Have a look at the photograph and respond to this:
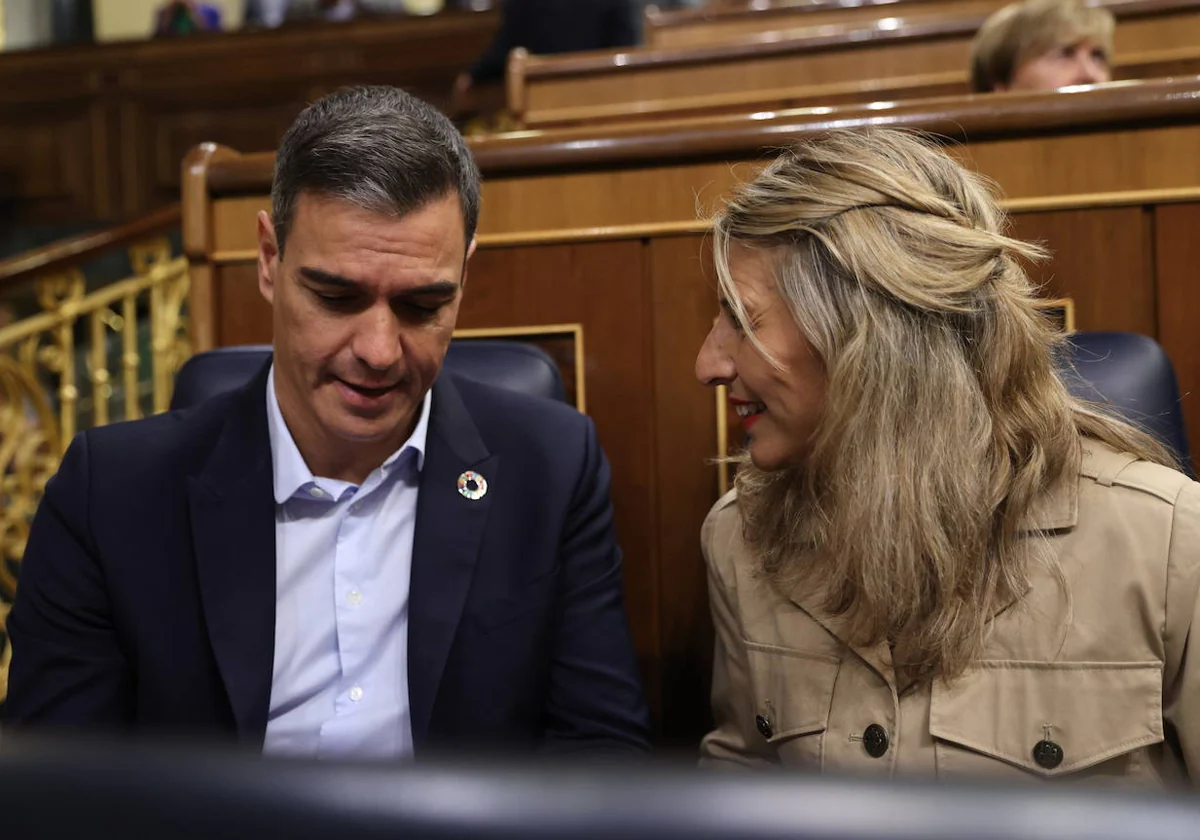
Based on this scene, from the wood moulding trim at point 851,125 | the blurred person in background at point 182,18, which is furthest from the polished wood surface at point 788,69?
the blurred person in background at point 182,18

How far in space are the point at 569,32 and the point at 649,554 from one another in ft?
10.2

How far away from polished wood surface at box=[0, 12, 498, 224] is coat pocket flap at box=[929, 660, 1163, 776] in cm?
529

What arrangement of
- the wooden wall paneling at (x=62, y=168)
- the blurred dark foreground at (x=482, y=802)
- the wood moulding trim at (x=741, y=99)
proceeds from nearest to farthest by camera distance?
the blurred dark foreground at (x=482, y=802)
the wood moulding trim at (x=741, y=99)
the wooden wall paneling at (x=62, y=168)

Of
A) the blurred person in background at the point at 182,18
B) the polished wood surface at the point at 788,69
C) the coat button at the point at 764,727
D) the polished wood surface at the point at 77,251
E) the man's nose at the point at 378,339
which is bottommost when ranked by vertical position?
the coat button at the point at 764,727

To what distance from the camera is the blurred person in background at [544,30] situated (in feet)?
14.3

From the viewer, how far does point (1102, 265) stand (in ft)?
5.42

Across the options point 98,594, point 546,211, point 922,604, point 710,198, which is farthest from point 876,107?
point 98,594

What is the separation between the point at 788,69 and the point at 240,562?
2.60 metres

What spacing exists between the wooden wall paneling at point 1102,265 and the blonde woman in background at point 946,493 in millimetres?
436

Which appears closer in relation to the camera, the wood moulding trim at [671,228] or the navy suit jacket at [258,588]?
the navy suit jacket at [258,588]

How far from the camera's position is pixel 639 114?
3621mm

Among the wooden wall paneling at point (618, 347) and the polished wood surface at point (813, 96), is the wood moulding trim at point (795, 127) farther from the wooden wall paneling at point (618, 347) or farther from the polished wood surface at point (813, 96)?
the polished wood surface at point (813, 96)

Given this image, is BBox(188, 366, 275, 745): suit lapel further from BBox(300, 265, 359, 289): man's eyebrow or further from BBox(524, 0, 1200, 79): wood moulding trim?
BBox(524, 0, 1200, 79): wood moulding trim

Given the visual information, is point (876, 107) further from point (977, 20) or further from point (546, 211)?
point (977, 20)
